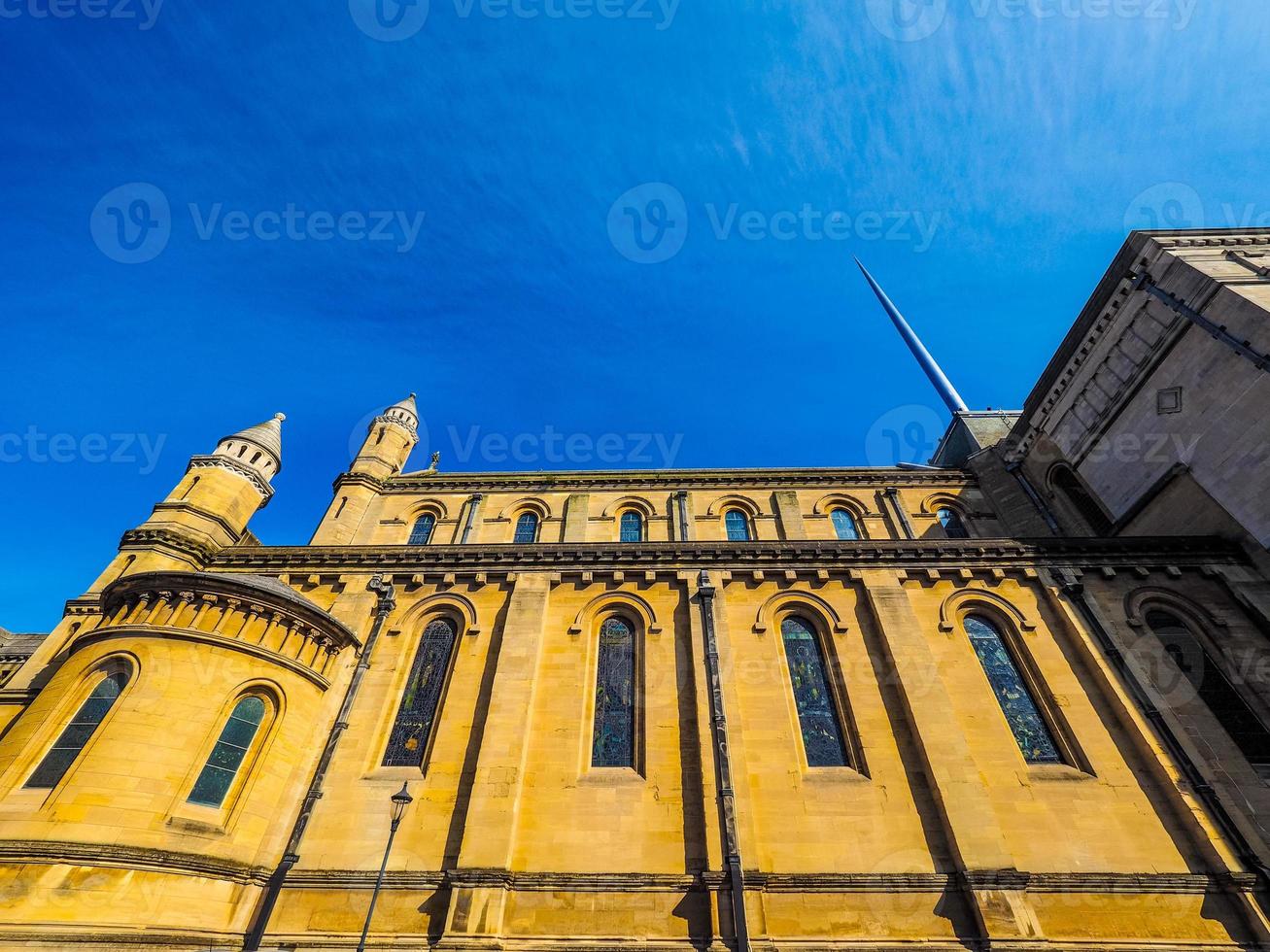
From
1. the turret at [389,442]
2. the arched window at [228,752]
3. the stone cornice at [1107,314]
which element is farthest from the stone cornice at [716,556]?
the turret at [389,442]

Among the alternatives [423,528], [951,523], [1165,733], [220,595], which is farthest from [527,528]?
[1165,733]

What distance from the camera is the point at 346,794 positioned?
13086mm

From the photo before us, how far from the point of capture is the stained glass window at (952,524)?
22.7 m

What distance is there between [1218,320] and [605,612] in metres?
19.9

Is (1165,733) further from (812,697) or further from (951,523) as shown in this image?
(951,523)

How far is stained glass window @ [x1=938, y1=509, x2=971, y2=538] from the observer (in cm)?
2270

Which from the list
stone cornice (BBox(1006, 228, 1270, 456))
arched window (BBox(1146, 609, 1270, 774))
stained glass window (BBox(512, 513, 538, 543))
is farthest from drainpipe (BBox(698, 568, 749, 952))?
stone cornice (BBox(1006, 228, 1270, 456))

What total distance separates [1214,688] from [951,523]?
381 inches

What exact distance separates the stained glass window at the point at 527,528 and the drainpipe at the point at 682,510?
5.96 metres

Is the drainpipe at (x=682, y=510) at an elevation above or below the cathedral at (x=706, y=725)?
above

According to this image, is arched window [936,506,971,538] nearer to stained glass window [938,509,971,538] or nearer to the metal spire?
stained glass window [938,509,971,538]

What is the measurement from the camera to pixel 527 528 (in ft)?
77.3

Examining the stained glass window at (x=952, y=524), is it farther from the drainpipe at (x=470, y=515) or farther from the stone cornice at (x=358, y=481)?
the stone cornice at (x=358, y=481)


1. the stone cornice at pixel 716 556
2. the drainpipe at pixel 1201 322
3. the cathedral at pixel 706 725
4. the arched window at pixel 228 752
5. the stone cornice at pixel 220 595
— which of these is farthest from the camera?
the stone cornice at pixel 716 556
